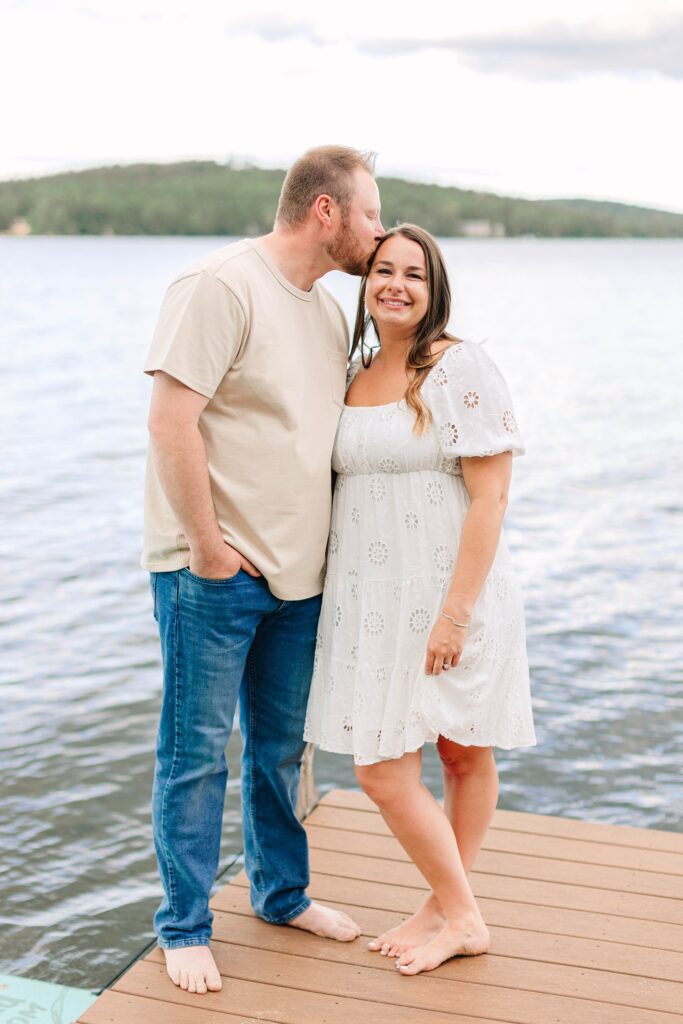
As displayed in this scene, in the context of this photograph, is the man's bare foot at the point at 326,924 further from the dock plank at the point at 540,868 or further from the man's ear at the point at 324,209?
the man's ear at the point at 324,209

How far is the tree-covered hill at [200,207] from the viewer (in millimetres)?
76875

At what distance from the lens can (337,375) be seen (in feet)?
9.98

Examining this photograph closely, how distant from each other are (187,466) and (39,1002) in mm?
1776

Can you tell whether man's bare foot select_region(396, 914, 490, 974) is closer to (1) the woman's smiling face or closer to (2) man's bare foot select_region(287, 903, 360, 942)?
(2) man's bare foot select_region(287, 903, 360, 942)

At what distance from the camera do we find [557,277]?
242 ft

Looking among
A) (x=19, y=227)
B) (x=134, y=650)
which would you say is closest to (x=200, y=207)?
(x=19, y=227)

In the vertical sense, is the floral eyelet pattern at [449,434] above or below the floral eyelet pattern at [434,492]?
above

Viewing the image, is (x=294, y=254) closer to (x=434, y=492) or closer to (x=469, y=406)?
(x=469, y=406)

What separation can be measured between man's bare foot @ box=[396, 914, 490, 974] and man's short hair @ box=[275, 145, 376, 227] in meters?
1.87

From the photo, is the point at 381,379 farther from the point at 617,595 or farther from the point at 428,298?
the point at 617,595

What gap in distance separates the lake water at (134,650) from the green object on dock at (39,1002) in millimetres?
692

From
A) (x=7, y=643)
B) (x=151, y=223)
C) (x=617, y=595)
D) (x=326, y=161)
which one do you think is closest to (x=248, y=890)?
(x=326, y=161)

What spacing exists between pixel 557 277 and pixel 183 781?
242 feet

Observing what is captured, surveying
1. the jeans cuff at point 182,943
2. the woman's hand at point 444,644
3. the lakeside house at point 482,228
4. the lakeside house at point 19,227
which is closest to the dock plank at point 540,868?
the jeans cuff at point 182,943
